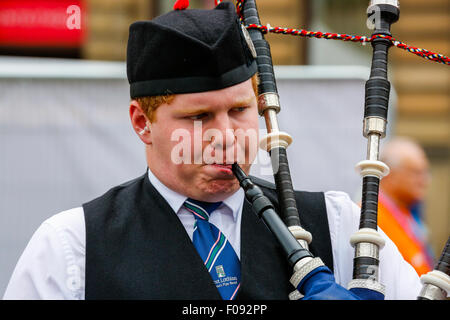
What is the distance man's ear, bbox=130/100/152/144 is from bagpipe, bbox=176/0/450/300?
26 centimetres

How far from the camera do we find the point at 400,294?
74.7 inches

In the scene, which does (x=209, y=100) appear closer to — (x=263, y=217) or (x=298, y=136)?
(x=263, y=217)

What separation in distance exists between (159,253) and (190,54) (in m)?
0.49

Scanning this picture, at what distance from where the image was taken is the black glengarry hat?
69.4 inches

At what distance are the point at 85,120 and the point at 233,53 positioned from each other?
6.99ft

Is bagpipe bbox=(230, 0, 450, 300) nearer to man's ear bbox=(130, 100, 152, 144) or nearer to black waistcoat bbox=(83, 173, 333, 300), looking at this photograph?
black waistcoat bbox=(83, 173, 333, 300)

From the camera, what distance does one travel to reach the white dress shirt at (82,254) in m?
1.83

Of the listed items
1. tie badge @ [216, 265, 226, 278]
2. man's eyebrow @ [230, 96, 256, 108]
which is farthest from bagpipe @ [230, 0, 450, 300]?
tie badge @ [216, 265, 226, 278]

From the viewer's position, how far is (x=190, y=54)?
5.78 feet

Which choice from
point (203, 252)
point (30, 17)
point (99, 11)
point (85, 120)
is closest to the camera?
point (203, 252)

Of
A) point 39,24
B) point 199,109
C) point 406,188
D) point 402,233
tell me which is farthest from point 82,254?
point 39,24

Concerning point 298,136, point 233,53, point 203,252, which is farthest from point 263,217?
point 298,136

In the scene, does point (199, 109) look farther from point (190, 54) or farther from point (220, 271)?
point (220, 271)
